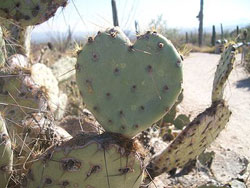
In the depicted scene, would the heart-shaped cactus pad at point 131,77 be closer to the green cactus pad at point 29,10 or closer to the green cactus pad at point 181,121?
the green cactus pad at point 29,10

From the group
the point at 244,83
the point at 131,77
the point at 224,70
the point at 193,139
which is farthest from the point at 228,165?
the point at 244,83

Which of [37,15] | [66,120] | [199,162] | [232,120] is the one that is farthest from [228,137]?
[37,15]

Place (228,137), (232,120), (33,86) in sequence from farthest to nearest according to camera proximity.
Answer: (232,120) → (228,137) → (33,86)

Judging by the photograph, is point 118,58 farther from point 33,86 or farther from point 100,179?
point 33,86

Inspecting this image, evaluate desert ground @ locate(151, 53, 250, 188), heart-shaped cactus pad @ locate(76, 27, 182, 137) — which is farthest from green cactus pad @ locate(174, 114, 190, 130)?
heart-shaped cactus pad @ locate(76, 27, 182, 137)

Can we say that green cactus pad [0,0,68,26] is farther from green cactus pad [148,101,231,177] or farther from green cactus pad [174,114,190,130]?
green cactus pad [174,114,190,130]

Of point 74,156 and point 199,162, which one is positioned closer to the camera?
point 74,156

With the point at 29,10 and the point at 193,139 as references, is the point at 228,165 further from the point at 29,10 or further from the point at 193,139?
the point at 29,10
